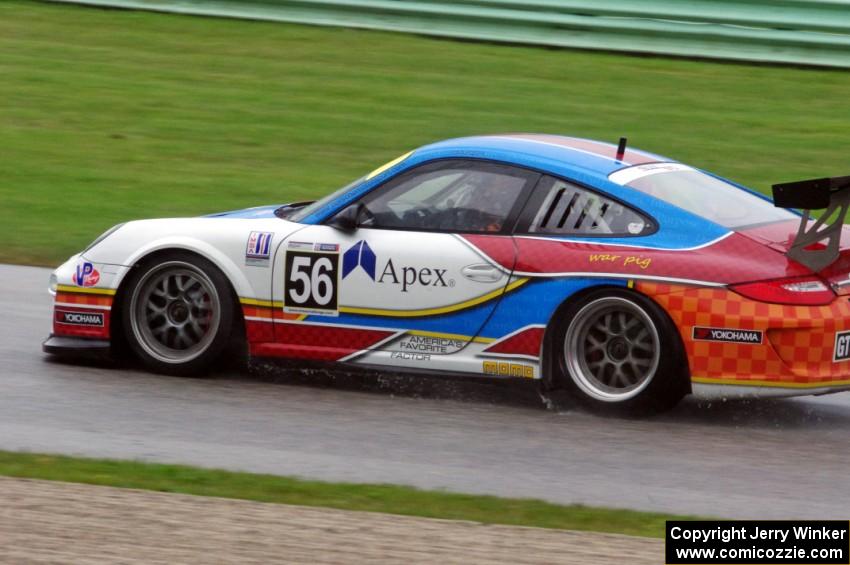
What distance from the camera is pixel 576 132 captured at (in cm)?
1455

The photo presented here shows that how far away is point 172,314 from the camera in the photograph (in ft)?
25.4

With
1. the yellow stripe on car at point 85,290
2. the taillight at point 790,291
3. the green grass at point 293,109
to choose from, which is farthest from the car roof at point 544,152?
the green grass at point 293,109

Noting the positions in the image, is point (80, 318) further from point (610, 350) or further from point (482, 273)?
point (610, 350)

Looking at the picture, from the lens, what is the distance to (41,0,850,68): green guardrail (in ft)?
51.8

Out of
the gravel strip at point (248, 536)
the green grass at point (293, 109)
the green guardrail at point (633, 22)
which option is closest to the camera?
the gravel strip at point (248, 536)

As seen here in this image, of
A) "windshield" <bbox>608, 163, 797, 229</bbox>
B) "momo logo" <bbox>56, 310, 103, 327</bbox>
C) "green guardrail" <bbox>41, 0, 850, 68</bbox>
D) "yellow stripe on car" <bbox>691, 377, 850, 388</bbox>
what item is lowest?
"yellow stripe on car" <bbox>691, 377, 850, 388</bbox>

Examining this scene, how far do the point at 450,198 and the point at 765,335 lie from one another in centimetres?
175

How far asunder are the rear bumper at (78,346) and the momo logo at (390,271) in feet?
4.68

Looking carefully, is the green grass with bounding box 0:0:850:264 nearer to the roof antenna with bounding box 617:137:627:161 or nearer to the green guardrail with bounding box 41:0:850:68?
the green guardrail with bounding box 41:0:850:68

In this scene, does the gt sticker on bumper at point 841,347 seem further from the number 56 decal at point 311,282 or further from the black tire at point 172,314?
the black tire at point 172,314

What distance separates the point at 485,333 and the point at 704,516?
1.89 m

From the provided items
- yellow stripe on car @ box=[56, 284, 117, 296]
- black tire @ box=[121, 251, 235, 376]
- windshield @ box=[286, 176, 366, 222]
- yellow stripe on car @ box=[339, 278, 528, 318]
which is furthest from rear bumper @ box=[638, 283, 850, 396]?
yellow stripe on car @ box=[56, 284, 117, 296]

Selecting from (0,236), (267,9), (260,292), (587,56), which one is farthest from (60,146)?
(260,292)

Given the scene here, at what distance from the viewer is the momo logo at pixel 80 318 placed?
7.75 metres
